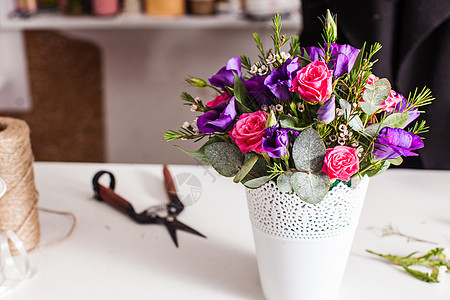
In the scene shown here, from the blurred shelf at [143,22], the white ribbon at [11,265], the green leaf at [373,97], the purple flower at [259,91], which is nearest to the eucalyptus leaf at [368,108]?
the green leaf at [373,97]

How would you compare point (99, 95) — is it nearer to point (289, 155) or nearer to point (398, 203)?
point (398, 203)

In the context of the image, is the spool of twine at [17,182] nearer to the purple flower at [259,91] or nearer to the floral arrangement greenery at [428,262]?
the purple flower at [259,91]

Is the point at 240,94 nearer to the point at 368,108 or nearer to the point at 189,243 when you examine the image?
the point at 368,108

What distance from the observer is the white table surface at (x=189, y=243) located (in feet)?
2.40

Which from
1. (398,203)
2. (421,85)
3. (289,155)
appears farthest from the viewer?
(421,85)

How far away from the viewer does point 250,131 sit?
22.4 inches

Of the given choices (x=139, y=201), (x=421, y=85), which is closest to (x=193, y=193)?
(x=139, y=201)

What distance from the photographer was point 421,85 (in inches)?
49.3

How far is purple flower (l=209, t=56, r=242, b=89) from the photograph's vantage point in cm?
61

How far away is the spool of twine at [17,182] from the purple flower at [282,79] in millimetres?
398

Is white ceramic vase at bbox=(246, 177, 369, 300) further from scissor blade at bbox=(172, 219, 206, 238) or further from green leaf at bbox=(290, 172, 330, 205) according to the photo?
scissor blade at bbox=(172, 219, 206, 238)

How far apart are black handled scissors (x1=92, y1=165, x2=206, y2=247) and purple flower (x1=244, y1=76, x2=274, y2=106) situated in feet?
1.10

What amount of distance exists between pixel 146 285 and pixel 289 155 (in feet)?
1.00

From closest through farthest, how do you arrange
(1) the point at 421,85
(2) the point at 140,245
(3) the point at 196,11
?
(2) the point at 140,245
(1) the point at 421,85
(3) the point at 196,11
